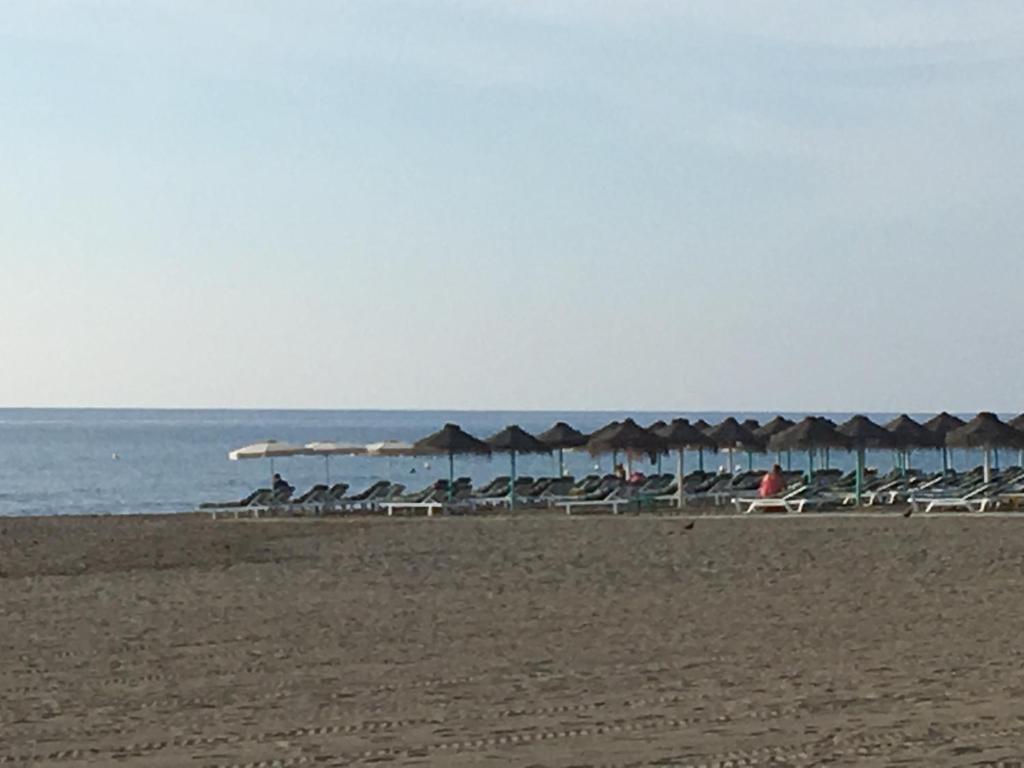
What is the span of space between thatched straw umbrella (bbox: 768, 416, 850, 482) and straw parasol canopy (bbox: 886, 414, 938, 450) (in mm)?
1793

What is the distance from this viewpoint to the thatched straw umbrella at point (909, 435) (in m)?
28.0

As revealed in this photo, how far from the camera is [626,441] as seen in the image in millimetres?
27781

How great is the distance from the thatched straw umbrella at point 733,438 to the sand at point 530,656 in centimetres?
1070

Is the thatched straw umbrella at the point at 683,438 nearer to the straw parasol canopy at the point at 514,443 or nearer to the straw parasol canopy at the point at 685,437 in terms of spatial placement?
the straw parasol canopy at the point at 685,437

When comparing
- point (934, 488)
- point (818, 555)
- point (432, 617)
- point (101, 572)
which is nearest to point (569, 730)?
point (432, 617)

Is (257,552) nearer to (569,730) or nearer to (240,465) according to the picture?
(569,730)

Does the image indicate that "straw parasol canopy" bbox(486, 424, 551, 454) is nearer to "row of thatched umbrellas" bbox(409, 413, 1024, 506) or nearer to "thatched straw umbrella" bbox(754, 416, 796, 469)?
"row of thatched umbrellas" bbox(409, 413, 1024, 506)

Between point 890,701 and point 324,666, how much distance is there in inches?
→ 122

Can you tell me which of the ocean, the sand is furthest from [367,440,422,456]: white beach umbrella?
the sand

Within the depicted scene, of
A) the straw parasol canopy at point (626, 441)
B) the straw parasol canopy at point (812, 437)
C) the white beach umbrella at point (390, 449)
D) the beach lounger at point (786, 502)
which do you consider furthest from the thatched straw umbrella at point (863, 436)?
the white beach umbrella at point (390, 449)

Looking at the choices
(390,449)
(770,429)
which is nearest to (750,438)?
(770,429)

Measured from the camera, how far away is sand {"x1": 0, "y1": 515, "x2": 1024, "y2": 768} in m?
6.62

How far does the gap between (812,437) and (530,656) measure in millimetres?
17459

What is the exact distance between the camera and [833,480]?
90.6ft
